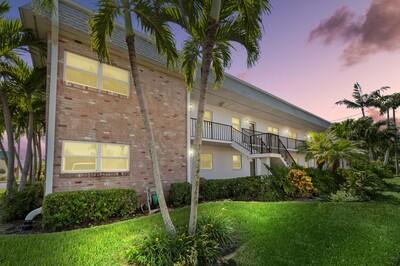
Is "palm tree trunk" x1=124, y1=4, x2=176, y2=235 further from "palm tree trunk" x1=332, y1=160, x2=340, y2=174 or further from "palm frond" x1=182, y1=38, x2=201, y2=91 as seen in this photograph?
"palm tree trunk" x1=332, y1=160, x2=340, y2=174

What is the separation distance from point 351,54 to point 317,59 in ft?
7.10

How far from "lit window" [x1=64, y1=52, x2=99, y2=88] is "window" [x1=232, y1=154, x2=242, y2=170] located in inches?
475

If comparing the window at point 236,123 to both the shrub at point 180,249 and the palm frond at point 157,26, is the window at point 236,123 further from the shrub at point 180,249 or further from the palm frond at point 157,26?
the shrub at point 180,249

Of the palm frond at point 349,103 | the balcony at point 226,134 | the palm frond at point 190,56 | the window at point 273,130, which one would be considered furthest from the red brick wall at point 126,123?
the palm frond at point 349,103

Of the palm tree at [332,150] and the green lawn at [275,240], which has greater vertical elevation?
the palm tree at [332,150]

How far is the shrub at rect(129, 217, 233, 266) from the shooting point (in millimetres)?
4500

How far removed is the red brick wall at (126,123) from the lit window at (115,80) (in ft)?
0.84

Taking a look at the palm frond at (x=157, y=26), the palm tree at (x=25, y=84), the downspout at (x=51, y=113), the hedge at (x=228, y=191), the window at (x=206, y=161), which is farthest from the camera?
the window at (x=206, y=161)

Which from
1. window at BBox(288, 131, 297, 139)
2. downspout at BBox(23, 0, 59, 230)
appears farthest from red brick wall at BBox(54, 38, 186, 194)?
window at BBox(288, 131, 297, 139)

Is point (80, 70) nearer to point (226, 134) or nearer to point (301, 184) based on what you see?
point (226, 134)

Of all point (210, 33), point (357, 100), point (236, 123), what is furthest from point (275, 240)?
point (357, 100)

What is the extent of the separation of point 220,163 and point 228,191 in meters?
5.23

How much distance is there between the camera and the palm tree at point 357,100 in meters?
33.2

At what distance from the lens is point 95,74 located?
9.78 metres
